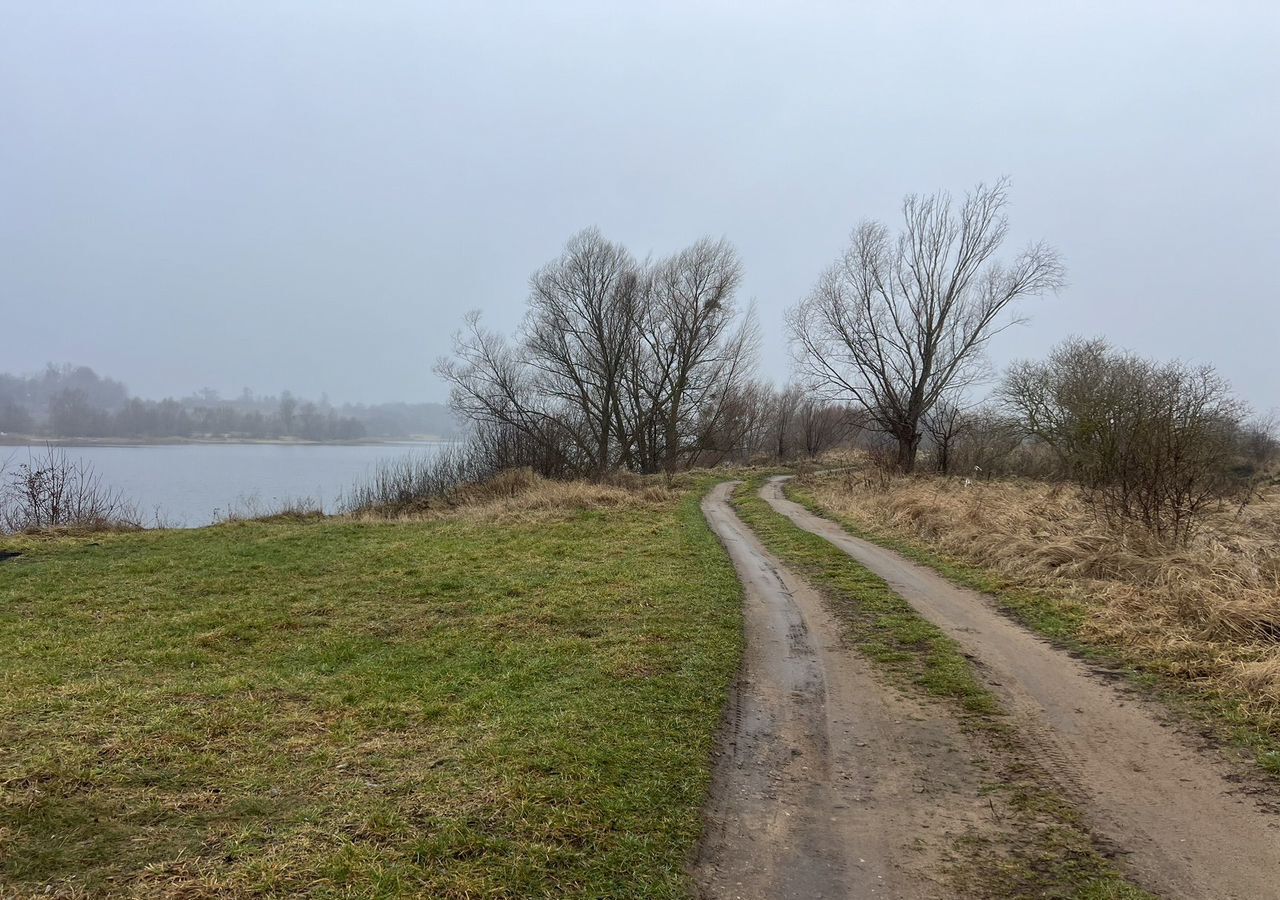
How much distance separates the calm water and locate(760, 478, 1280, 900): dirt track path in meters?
21.3

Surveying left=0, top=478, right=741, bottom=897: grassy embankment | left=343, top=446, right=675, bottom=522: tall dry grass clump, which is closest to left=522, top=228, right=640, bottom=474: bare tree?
left=343, top=446, right=675, bottom=522: tall dry grass clump

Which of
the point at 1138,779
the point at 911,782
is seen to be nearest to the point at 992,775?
the point at 911,782

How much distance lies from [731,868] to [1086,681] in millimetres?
4015

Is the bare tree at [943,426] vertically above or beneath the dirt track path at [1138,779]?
above

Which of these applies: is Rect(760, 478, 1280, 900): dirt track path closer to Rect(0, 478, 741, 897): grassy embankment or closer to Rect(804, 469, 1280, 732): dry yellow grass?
Rect(804, 469, 1280, 732): dry yellow grass

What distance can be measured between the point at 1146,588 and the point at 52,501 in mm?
23964

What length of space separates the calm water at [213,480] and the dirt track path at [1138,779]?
21313mm

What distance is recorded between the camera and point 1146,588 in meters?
7.28

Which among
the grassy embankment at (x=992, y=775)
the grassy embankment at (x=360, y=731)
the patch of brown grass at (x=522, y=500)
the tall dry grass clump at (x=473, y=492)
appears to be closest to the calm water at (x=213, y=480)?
the tall dry grass clump at (x=473, y=492)

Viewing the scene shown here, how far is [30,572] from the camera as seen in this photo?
9891 mm

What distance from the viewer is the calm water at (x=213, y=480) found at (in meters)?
22.9

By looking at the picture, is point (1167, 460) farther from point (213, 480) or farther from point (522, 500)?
point (213, 480)

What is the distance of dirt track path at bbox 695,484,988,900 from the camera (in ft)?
9.37

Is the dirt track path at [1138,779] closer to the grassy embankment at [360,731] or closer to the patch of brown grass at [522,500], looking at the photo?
the grassy embankment at [360,731]
